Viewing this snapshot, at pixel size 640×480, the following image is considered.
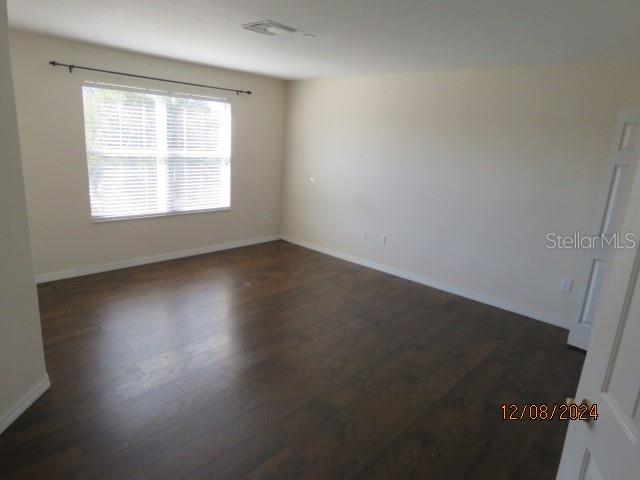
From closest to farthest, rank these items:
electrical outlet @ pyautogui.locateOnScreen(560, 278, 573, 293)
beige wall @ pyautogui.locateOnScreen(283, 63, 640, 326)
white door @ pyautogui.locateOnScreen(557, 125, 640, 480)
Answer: white door @ pyautogui.locateOnScreen(557, 125, 640, 480)
beige wall @ pyautogui.locateOnScreen(283, 63, 640, 326)
electrical outlet @ pyautogui.locateOnScreen(560, 278, 573, 293)

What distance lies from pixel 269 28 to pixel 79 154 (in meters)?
2.44

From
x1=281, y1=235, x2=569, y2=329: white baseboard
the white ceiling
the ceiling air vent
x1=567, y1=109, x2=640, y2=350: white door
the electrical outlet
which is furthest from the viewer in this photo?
x1=281, y1=235, x2=569, y2=329: white baseboard

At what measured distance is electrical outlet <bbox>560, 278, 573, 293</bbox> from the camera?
355 cm

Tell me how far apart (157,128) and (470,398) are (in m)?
4.10

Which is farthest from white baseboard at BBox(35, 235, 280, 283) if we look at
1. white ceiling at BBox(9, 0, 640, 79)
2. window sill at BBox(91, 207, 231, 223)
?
white ceiling at BBox(9, 0, 640, 79)

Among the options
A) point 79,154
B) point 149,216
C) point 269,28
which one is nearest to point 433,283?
point 269,28

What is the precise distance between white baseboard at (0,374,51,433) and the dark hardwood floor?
4 cm

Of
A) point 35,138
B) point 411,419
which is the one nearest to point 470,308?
point 411,419

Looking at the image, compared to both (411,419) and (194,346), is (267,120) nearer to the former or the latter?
(194,346)

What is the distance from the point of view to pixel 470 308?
3.95 m

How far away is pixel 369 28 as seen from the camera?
2619 mm

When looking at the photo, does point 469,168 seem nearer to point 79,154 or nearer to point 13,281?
point 13,281

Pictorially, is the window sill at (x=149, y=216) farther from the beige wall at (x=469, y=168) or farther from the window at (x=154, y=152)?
the beige wall at (x=469, y=168)

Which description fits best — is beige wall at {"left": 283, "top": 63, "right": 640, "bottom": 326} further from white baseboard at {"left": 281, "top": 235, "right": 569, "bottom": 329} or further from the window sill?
the window sill
